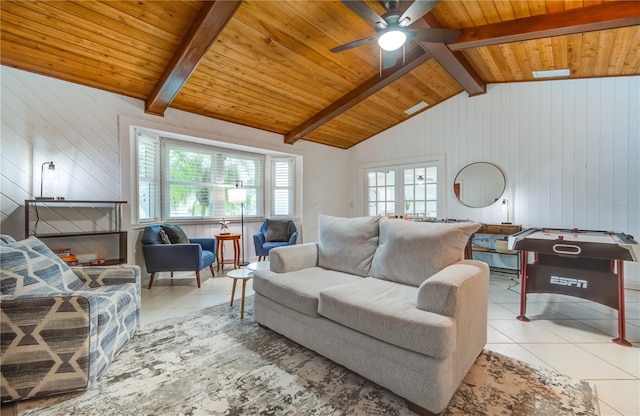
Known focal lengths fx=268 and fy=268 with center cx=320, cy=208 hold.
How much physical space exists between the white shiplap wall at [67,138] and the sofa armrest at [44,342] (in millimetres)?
1894

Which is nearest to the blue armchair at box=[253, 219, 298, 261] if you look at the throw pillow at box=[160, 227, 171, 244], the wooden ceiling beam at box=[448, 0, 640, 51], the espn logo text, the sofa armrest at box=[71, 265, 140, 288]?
the throw pillow at box=[160, 227, 171, 244]

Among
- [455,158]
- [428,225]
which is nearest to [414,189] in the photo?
[455,158]

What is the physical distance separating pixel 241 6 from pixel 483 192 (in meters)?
4.39

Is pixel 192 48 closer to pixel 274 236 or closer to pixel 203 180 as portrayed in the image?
pixel 203 180

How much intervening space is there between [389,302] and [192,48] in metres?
2.95

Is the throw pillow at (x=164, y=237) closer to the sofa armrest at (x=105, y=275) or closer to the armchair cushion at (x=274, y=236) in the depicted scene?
the armchair cushion at (x=274, y=236)

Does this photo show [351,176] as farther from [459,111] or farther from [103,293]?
[103,293]

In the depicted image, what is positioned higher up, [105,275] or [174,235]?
[174,235]

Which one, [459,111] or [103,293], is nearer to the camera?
[103,293]

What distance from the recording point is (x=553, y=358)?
6.15ft

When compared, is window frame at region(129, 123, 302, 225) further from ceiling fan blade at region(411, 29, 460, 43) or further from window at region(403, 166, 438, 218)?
ceiling fan blade at region(411, 29, 460, 43)

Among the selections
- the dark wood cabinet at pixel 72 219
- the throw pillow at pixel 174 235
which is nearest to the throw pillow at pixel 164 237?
the throw pillow at pixel 174 235

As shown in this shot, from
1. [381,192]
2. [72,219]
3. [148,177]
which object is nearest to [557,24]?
[381,192]

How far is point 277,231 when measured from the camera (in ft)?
15.7
